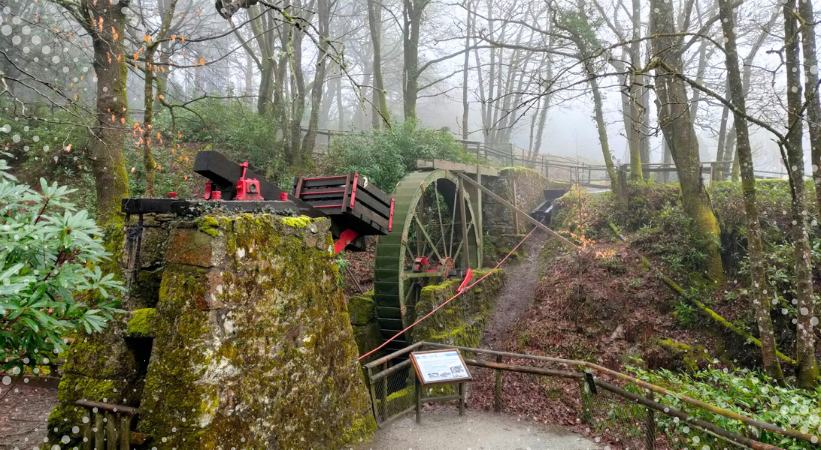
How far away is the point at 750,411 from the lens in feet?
15.7

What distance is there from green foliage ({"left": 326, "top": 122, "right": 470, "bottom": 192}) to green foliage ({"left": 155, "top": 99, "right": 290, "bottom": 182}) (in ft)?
4.91

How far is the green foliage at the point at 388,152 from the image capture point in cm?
1195

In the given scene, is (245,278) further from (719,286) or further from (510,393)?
(719,286)

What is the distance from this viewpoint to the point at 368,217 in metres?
6.61

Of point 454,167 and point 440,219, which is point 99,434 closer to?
point 440,219

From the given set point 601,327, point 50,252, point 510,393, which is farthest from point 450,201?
point 50,252

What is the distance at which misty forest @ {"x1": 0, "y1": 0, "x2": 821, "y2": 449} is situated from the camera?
353 cm

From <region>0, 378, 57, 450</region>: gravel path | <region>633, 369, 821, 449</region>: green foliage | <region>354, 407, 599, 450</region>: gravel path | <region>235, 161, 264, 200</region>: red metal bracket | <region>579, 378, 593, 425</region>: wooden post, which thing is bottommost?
<region>354, 407, 599, 450</region>: gravel path

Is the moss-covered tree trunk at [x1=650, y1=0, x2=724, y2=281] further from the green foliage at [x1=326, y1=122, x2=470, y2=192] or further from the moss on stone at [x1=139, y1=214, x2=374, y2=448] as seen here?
the moss on stone at [x1=139, y1=214, x2=374, y2=448]

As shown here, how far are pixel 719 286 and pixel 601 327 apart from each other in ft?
7.62

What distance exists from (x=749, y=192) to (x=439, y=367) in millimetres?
4610

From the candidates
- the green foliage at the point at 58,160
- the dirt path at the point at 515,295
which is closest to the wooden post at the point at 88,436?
the dirt path at the point at 515,295

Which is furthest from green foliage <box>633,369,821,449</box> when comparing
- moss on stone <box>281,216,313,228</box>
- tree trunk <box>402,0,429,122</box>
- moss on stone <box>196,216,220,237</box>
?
tree trunk <box>402,0,429,122</box>

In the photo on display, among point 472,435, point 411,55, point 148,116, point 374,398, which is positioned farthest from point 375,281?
point 411,55
